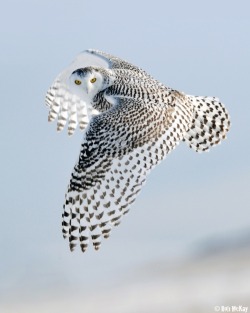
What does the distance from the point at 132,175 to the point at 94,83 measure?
178 cm

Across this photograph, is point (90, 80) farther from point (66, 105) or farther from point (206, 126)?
point (66, 105)

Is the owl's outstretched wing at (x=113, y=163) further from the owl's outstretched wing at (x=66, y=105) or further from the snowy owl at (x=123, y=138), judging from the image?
the owl's outstretched wing at (x=66, y=105)

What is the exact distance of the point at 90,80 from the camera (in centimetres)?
1402

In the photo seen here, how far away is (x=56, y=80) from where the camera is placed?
50.8 ft

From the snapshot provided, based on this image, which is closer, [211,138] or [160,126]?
[160,126]

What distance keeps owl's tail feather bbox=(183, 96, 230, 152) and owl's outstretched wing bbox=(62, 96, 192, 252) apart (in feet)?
2.68

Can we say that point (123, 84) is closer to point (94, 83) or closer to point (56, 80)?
point (94, 83)

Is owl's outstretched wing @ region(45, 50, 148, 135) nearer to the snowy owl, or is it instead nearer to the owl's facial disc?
the owl's facial disc

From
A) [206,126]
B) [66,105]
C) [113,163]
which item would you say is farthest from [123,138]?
[66,105]

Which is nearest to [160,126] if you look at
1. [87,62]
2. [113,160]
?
[113,160]

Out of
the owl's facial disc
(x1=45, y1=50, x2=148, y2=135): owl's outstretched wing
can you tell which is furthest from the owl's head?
(x1=45, y1=50, x2=148, y2=135): owl's outstretched wing

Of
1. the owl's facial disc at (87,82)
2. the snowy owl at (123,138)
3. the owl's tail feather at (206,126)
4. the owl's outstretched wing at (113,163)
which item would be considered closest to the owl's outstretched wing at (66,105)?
the owl's facial disc at (87,82)

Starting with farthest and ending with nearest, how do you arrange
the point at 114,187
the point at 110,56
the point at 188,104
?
the point at 110,56 < the point at 188,104 < the point at 114,187

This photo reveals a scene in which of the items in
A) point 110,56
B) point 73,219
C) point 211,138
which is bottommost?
point 73,219
